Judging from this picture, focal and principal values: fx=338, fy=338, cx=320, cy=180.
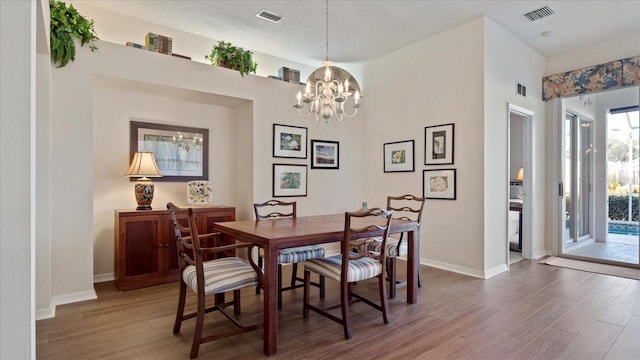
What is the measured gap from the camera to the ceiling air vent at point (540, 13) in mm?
3838

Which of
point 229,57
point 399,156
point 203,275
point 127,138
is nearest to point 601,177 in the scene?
point 399,156

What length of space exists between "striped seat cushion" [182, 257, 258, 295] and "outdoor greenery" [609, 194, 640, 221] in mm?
5456

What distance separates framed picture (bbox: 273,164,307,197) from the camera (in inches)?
184

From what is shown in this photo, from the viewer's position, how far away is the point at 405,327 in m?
2.65

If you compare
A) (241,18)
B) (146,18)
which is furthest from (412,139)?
(146,18)

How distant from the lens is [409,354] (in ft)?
7.35

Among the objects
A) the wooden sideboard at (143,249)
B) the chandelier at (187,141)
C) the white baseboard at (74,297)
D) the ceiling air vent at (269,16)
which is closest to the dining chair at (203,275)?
the wooden sideboard at (143,249)

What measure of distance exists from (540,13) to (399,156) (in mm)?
2380

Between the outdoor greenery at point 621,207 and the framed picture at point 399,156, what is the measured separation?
3142mm

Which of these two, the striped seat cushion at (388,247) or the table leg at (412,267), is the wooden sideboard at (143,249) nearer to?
the striped seat cushion at (388,247)

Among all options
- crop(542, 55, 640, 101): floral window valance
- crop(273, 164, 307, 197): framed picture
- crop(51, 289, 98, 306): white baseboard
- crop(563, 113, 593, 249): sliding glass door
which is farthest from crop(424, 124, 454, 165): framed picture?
crop(51, 289, 98, 306): white baseboard

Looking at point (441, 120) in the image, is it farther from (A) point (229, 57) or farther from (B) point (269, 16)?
(A) point (229, 57)

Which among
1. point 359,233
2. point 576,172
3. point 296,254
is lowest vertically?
point 296,254

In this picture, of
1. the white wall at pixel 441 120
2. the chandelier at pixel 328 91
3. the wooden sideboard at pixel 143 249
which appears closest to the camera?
the chandelier at pixel 328 91
